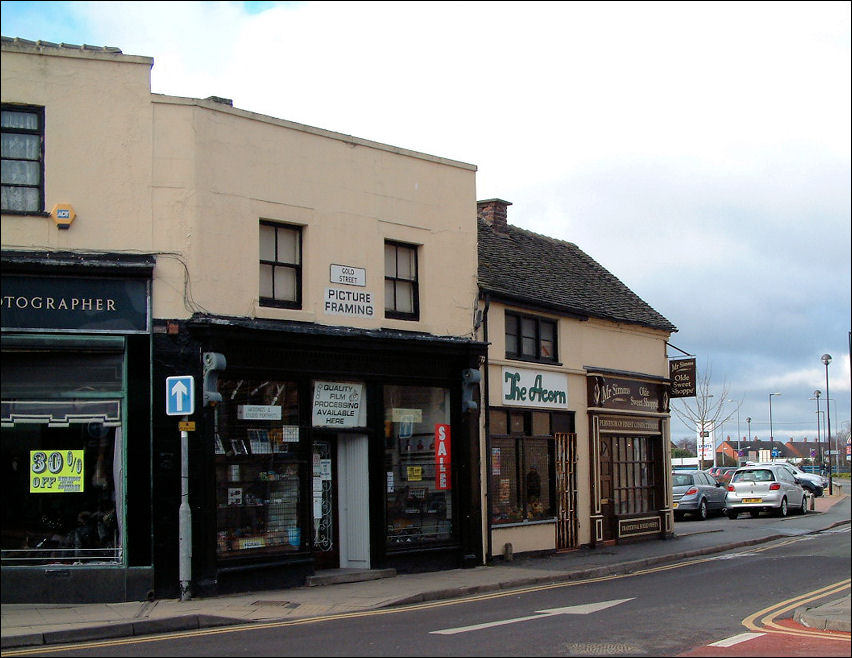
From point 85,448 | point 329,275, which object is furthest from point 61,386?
point 329,275

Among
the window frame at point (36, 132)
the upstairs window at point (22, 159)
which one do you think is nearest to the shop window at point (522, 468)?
the window frame at point (36, 132)

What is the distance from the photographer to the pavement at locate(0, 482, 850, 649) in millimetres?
12164

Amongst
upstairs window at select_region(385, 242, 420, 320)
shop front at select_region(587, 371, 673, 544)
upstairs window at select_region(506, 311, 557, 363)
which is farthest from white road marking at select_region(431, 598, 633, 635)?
shop front at select_region(587, 371, 673, 544)

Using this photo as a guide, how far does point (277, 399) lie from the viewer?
54.0ft

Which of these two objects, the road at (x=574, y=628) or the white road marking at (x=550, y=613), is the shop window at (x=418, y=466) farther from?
the white road marking at (x=550, y=613)

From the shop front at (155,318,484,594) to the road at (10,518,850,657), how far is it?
106 inches

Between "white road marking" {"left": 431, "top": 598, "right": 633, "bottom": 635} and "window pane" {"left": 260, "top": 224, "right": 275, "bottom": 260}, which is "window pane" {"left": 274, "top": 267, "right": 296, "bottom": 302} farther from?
"white road marking" {"left": 431, "top": 598, "right": 633, "bottom": 635}

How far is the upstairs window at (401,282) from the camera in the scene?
18531mm

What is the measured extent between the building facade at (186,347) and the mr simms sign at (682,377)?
32.9ft

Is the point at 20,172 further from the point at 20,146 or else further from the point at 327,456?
the point at 327,456

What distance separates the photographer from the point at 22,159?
1496 centimetres

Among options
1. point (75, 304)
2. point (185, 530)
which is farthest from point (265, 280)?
point (185, 530)

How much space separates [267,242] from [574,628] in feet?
27.2

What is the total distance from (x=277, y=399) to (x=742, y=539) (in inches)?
532
